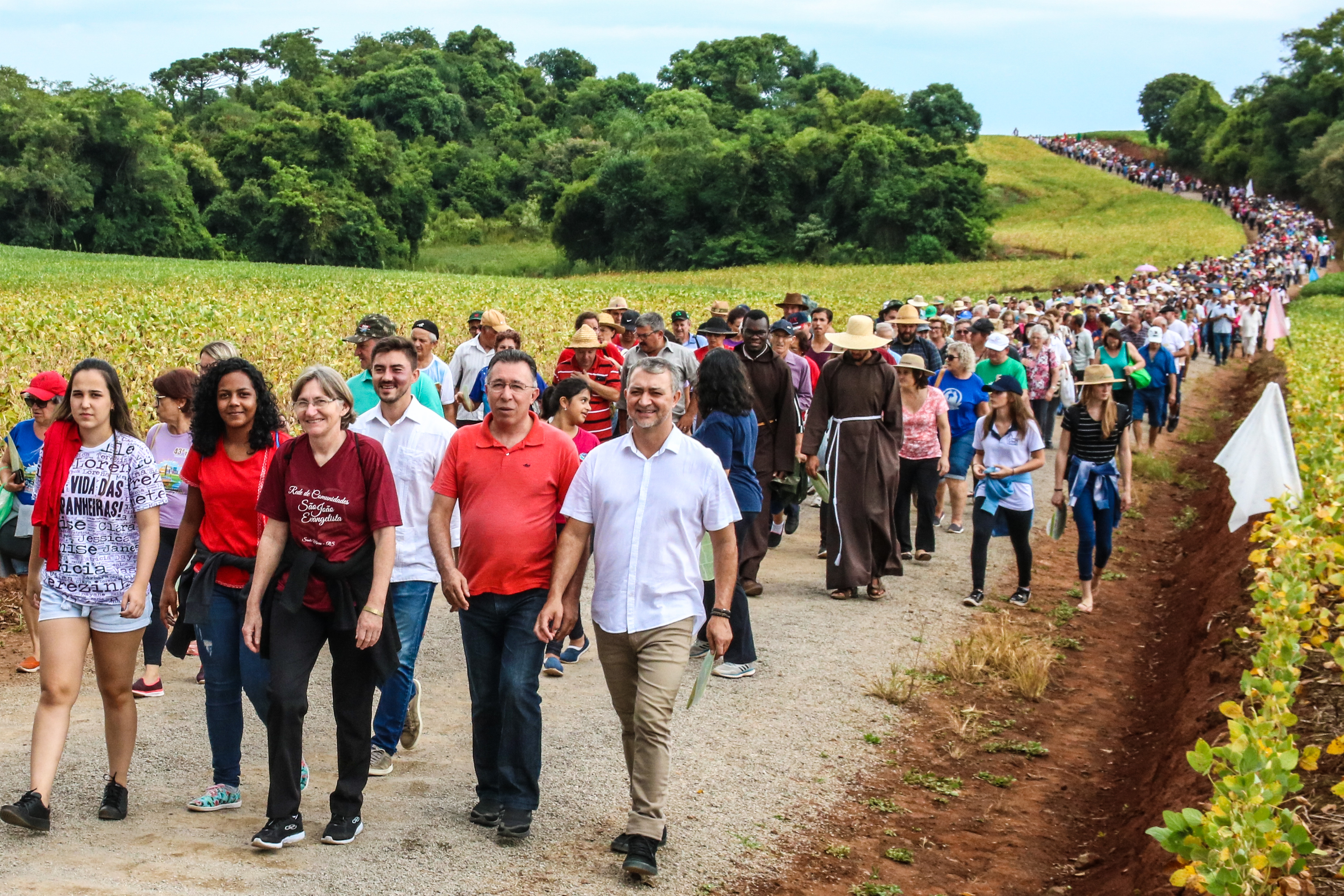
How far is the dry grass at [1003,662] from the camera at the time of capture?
8.49m

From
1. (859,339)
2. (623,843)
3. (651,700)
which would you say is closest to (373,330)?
(859,339)

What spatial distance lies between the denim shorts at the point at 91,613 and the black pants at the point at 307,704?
72 centimetres

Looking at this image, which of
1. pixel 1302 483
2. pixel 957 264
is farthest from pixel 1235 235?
pixel 1302 483

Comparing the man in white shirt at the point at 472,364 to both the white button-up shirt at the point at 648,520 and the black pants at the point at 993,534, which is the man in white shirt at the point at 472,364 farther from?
the white button-up shirt at the point at 648,520

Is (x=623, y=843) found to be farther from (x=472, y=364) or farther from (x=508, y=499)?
(x=472, y=364)

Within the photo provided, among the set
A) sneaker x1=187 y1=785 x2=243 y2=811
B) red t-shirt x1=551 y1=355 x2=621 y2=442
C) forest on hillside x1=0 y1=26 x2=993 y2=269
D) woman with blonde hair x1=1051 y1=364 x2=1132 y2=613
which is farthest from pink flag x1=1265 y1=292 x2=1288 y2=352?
forest on hillside x1=0 y1=26 x2=993 y2=269

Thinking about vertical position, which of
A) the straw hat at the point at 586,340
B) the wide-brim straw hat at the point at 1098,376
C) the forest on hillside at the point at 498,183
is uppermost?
the forest on hillside at the point at 498,183

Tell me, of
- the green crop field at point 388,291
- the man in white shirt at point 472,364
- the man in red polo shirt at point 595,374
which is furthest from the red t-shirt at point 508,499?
the green crop field at point 388,291

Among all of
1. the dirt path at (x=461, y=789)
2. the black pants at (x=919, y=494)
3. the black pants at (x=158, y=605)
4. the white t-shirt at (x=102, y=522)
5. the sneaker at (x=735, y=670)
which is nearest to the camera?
the dirt path at (x=461, y=789)

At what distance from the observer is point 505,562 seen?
5461 millimetres

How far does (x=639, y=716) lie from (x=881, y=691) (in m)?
3.28

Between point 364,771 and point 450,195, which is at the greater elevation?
point 450,195

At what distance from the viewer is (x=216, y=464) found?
219 inches

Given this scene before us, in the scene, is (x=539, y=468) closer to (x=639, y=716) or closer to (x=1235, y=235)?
(x=639, y=716)
